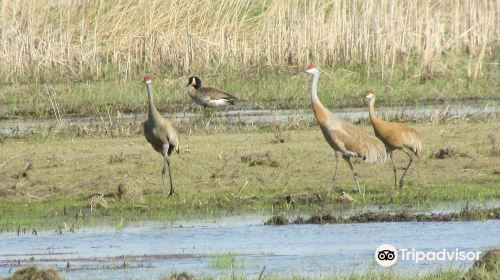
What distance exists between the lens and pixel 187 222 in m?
10.8

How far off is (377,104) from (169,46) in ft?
15.4

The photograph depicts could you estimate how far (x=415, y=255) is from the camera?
894cm

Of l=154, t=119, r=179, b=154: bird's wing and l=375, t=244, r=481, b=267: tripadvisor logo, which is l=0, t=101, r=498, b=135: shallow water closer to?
l=154, t=119, r=179, b=154: bird's wing

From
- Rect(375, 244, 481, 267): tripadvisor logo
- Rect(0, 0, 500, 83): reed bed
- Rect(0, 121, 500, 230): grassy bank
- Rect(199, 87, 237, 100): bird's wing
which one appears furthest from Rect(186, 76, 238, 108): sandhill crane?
Rect(375, 244, 481, 267): tripadvisor logo

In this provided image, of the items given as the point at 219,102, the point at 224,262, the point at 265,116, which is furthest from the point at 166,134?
the point at 219,102

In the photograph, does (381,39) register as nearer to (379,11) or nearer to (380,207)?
(379,11)

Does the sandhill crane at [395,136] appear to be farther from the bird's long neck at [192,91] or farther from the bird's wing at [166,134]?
the bird's long neck at [192,91]

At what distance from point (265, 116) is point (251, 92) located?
2.57m

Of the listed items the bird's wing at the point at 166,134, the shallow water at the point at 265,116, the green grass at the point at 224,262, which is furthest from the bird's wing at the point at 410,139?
the shallow water at the point at 265,116

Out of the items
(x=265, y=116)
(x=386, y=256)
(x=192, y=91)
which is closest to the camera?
(x=386, y=256)

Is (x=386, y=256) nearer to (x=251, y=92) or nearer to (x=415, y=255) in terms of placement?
(x=415, y=255)

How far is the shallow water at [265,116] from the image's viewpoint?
17.0m

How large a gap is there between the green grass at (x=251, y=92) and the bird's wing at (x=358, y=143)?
679 centimetres

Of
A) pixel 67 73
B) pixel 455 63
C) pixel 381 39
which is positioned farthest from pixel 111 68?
pixel 455 63
